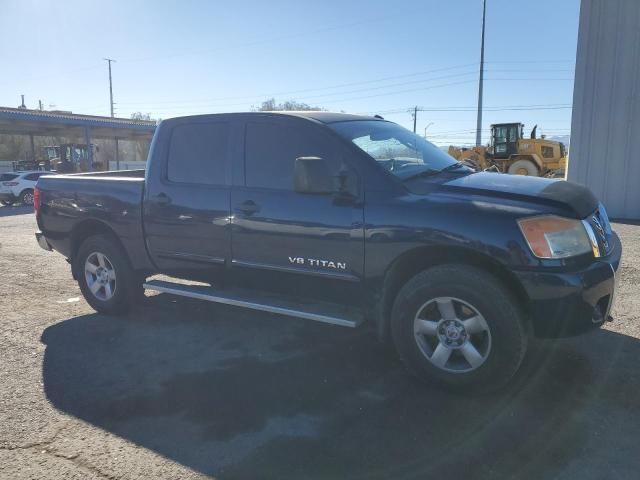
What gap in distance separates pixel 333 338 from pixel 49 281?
4.55 meters

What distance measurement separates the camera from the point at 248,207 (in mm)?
4289

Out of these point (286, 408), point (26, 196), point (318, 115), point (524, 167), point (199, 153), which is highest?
point (318, 115)

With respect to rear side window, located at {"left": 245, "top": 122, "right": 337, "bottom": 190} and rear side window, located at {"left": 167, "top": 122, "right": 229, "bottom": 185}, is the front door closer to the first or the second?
rear side window, located at {"left": 245, "top": 122, "right": 337, "bottom": 190}

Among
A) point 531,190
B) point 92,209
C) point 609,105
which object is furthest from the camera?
point 609,105

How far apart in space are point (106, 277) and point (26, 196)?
19350 millimetres

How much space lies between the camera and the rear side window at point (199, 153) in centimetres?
462

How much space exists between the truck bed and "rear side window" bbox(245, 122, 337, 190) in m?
1.32

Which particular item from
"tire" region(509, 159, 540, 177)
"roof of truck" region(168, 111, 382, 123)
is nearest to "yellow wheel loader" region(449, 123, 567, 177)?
"tire" region(509, 159, 540, 177)

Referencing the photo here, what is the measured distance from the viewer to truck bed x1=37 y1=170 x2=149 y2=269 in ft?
16.7

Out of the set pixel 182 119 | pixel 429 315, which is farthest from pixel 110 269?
pixel 429 315

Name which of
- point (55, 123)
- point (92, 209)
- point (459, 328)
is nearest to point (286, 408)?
point (459, 328)

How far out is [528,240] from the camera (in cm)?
319

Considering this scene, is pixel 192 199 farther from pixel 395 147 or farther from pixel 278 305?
pixel 395 147

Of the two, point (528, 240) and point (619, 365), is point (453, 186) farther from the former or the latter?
point (619, 365)
